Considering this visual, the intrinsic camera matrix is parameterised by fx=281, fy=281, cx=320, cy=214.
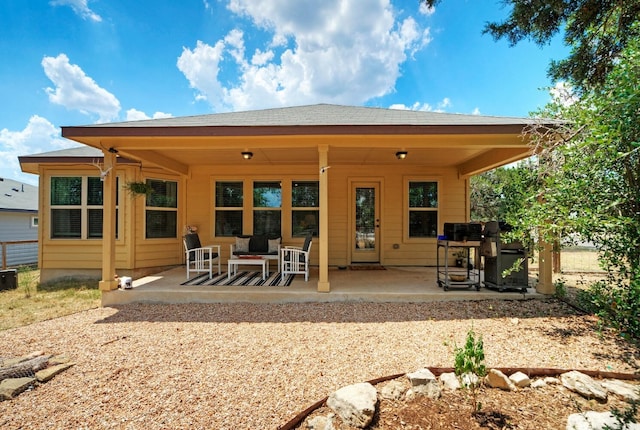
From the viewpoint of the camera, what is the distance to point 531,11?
12.0ft

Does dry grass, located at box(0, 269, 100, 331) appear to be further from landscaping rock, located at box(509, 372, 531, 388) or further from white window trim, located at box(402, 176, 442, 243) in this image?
white window trim, located at box(402, 176, 442, 243)

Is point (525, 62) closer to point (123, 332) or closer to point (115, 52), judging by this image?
point (123, 332)

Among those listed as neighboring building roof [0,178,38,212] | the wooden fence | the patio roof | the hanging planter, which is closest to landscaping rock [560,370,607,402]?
the patio roof

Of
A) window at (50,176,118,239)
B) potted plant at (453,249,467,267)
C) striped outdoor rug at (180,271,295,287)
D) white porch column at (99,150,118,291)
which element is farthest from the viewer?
potted plant at (453,249,467,267)

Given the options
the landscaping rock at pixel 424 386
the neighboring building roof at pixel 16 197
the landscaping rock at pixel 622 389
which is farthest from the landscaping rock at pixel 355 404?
the neighboring building roof at pixel 16 197

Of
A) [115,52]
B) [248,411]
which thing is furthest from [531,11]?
[115,52]

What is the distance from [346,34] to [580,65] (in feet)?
20.3

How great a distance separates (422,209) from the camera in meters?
7.25

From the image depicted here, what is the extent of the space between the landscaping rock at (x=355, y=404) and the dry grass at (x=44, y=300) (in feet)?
15.1

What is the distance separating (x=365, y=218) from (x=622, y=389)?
216 inches

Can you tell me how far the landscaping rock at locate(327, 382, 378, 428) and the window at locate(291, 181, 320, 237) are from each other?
5.29 meters

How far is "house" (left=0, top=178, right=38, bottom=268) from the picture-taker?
10.6 m

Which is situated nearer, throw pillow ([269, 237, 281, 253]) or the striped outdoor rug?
the striped outdoor rug

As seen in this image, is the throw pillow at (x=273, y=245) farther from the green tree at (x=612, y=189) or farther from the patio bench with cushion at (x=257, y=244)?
the green tree at (x=612, y=189)
